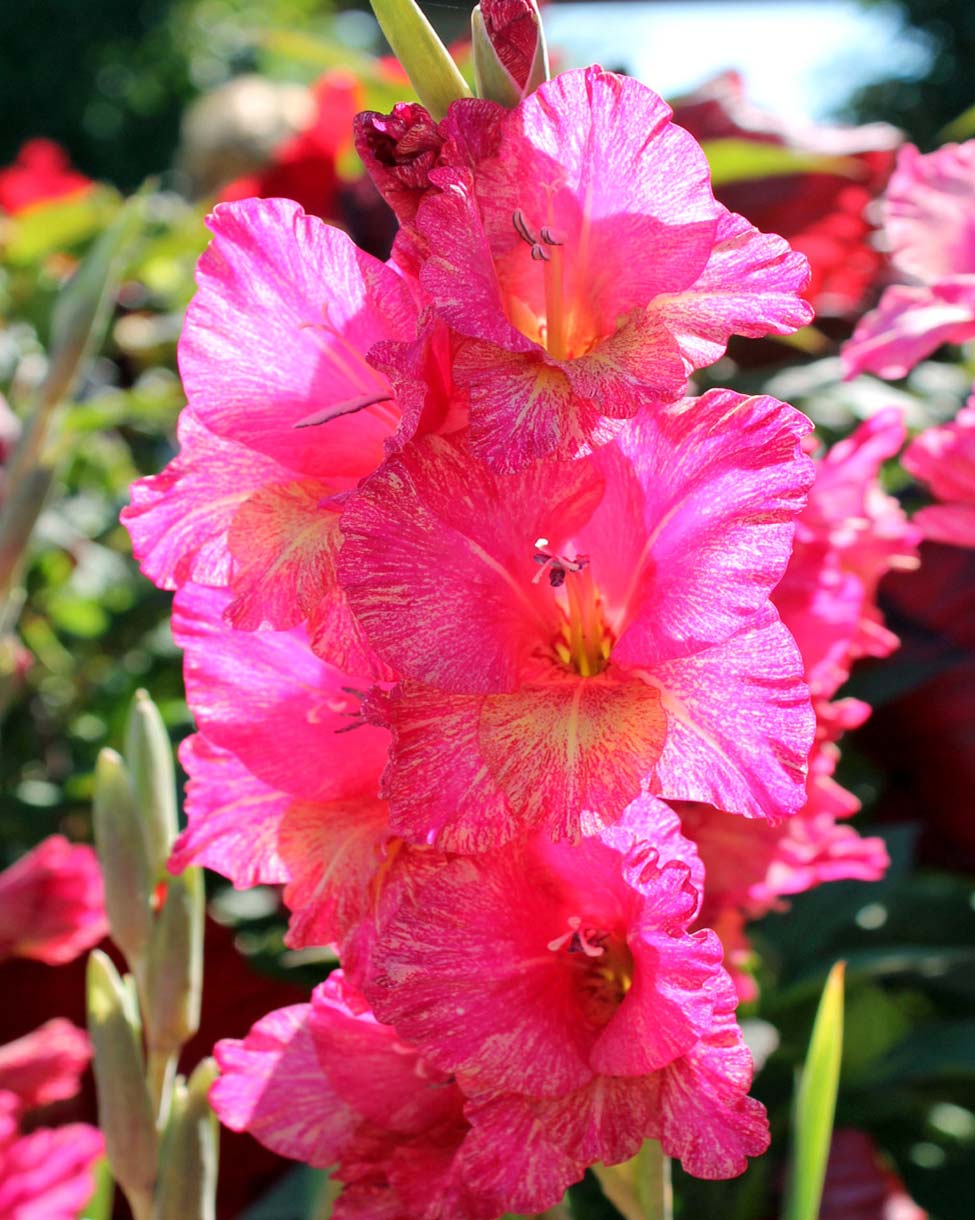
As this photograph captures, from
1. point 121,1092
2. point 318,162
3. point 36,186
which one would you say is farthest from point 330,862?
point 36,186

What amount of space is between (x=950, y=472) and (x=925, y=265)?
0.29 ft

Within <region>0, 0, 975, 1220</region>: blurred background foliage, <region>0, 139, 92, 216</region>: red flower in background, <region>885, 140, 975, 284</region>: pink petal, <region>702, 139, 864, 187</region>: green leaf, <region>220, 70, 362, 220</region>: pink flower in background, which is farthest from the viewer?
<region>0, 139, 92, 216</region>: red flower in background

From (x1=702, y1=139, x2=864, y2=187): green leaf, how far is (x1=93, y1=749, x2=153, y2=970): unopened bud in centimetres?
64

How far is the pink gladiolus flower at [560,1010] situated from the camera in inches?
15.1

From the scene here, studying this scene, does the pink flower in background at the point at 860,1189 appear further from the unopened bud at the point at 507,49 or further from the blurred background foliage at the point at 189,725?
the unopened bud at the point at 507,49

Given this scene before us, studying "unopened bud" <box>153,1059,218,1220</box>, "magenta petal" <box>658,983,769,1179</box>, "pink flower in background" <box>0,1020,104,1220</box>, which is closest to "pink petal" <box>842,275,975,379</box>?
"magenta petal" <box>658,983,769,1179</box>

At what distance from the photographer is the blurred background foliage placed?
2.68ft

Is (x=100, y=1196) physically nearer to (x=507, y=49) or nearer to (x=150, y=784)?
(x=150, y=784)

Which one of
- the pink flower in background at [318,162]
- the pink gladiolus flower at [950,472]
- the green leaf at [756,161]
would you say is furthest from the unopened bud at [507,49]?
the pink flower in background at [318,162]

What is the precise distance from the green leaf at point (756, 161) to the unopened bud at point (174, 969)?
0.66 m

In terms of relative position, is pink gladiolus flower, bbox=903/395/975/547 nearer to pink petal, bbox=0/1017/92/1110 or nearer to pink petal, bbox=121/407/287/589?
pink petal, bbox=121/407/287/589

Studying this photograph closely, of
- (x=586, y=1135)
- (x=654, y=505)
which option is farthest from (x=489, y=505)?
(x=586, y=1135)

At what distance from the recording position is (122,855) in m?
0.53

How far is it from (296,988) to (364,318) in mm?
560
